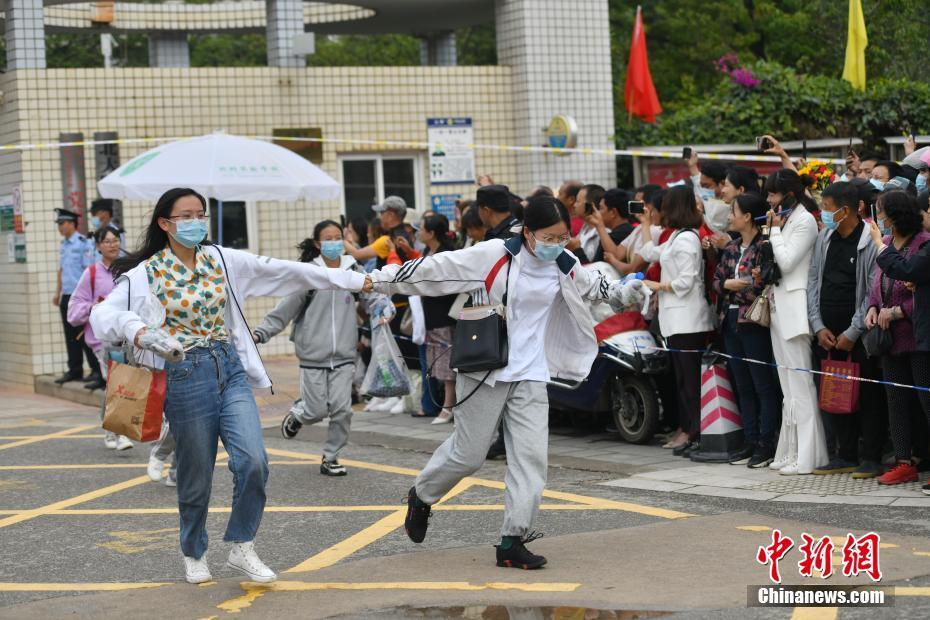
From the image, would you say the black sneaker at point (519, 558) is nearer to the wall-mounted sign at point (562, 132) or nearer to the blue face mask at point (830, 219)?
the blue face mask at point (830, 219)

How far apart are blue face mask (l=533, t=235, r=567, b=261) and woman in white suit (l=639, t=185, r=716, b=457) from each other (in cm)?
325

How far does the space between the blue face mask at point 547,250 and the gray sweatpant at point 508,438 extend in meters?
0.65

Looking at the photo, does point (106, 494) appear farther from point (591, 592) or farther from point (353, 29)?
point (353, 29)

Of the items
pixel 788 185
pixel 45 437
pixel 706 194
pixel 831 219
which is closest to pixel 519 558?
pixel 831 219

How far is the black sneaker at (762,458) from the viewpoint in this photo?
9812 millimetres

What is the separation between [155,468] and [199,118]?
800 centimetres

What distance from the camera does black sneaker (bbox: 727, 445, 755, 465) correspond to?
10024mm

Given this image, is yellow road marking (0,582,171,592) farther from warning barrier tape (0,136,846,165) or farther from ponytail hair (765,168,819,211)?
warning barrier tape (0,136,846,165)

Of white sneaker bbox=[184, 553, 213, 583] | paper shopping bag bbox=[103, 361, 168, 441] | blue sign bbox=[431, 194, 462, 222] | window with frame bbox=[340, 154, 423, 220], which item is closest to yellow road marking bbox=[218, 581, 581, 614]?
white sneaker bbox=[184, 553, 213, 583]

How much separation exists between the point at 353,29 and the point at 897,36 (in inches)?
352

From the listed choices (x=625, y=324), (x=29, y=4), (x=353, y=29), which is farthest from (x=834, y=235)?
(x=353, y=29)

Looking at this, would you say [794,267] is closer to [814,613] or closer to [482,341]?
[482,341]

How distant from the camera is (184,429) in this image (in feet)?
21.8

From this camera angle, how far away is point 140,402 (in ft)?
21.7
